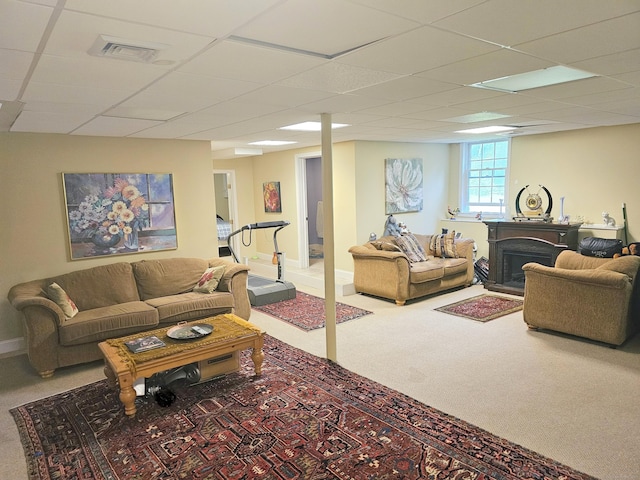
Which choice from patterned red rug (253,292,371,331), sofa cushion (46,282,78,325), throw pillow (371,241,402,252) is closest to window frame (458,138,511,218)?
throw pillow (371,241,402,252)

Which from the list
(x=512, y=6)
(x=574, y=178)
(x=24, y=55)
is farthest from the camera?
(x=574, y=178)

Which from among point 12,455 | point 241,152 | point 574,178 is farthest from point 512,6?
point 241,152

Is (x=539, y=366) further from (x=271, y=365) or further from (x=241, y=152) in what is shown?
(x=241, y=152)

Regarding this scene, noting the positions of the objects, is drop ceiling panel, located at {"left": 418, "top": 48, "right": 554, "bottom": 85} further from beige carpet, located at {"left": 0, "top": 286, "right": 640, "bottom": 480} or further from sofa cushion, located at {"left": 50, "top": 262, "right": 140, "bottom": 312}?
sofa cushion, located at {"left": 50, "top": 262, "right": 140, "bottom": 312}

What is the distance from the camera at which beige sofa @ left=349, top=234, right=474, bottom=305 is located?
19.1 feet

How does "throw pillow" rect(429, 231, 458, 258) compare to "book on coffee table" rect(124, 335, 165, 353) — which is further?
"throw pillow" rect(429, 231, 458, 258)

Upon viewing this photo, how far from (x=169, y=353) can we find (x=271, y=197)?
215 inches

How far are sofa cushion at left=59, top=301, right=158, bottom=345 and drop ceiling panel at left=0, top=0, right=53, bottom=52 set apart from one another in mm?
2733

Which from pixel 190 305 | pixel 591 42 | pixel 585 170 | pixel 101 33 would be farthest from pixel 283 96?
pixel 585 170

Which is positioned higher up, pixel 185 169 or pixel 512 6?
pixel 512 6

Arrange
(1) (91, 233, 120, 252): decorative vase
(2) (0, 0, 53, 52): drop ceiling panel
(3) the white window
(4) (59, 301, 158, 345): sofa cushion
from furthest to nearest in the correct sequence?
(3) the white window → (1) (91, 233, 120, 252): decorative vase → (4) (59, 301, 158, 345): sofa cushion → (2) (0, 0, 53, 52): drop ceiling panel

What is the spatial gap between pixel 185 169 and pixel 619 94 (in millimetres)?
4555

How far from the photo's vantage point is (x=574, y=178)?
6.39 metres

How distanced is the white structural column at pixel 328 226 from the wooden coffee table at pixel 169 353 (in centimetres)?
68
